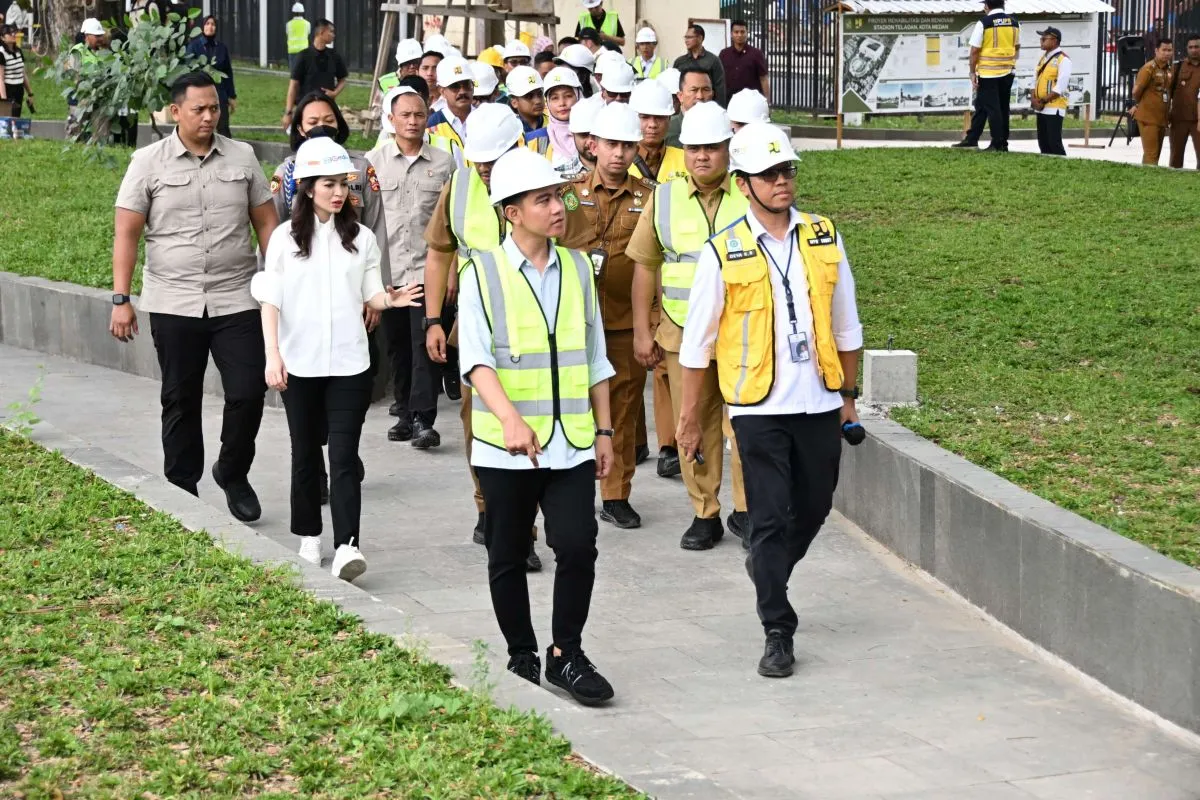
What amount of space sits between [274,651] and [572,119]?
394 centimetres

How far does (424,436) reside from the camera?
10500mm

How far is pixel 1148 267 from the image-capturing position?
13.2 meters

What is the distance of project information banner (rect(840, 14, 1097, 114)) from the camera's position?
23.2 m

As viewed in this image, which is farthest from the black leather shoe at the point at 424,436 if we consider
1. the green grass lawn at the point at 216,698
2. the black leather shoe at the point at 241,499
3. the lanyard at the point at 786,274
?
the lanyard at the point at 786,274

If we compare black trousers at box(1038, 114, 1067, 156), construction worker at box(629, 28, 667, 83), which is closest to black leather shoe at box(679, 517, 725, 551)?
construction worker at box(629, 28, 667, 83)

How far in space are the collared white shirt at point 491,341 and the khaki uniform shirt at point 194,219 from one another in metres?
2.64

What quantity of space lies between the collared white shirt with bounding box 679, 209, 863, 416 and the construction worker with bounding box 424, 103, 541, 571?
55.7 inches

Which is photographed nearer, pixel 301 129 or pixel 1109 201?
pixel 301 129

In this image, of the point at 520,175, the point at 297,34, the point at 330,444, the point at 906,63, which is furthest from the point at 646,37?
the point at 520,175

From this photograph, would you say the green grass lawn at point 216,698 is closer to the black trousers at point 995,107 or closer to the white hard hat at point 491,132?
Result: the white hard hat at point 491,132

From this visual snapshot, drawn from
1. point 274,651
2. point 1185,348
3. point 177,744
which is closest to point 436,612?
point 274,651

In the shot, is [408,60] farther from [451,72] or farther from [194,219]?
[194,219]

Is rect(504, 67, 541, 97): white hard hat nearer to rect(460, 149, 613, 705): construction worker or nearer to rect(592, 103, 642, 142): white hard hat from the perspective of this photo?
rect(592, 103, 642, 142): white hard hat

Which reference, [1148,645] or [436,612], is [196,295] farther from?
[1148,645]
